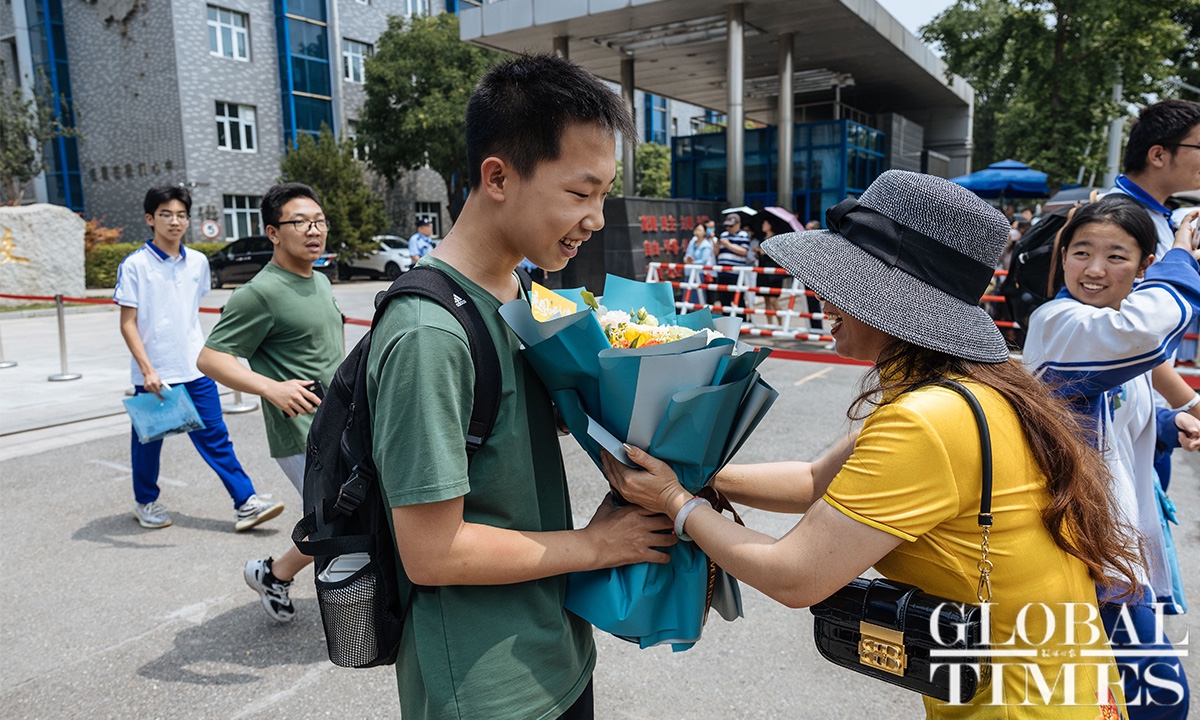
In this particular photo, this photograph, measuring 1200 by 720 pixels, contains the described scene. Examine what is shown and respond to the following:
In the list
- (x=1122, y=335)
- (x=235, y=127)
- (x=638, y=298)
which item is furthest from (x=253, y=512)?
(x=235, y=127)

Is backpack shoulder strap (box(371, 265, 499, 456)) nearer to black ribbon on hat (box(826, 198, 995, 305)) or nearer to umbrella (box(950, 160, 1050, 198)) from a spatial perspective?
black ribbon on hat (box(826, 198, 995, 305))

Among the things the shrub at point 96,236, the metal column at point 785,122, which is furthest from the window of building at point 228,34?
the metal column at point 785,122

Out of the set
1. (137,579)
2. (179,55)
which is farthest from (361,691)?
(179,55)

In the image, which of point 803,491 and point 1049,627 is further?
point 803,491

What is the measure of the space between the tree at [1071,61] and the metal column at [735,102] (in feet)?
37.5

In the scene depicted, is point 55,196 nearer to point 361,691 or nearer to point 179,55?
point 179,55

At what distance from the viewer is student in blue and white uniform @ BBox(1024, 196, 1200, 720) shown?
2.38 meters

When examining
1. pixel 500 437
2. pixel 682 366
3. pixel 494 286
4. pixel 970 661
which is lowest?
pixel 970 661

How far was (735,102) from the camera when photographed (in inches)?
700

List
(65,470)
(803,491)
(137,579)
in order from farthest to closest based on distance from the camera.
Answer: (65,470)
(137,579)
(803,491)

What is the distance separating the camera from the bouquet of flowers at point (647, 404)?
4.69 ft

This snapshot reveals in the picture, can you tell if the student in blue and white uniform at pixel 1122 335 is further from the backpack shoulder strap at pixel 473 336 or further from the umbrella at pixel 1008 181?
the umbrella at pixel 1008 181

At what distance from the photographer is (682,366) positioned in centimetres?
144

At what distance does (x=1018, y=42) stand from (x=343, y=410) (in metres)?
27.2
